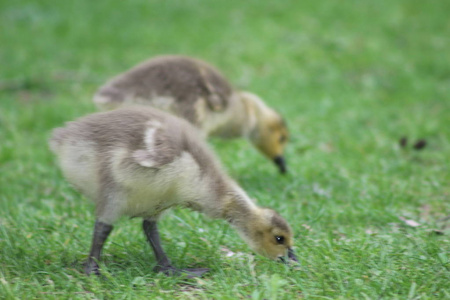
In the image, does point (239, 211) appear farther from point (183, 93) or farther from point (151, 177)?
point (183, 93)

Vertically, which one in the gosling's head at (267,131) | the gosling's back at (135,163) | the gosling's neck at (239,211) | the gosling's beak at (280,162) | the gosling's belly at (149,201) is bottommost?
the gosling's beak at (280,162)

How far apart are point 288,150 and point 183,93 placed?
→ 1803 millimetres

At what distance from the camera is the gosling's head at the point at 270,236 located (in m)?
3.61

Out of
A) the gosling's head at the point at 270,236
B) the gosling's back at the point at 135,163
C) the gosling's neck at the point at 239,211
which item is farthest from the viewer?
the gosling's neck at the point at 239,211

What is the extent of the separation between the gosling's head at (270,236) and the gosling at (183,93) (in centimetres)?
173

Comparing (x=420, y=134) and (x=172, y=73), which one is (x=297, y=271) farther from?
(x=420, y=134)

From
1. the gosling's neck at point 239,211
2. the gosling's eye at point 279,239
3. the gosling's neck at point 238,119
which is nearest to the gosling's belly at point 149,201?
the gosling's neck at point 239,211

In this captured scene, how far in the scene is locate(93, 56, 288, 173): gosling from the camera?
5134mm

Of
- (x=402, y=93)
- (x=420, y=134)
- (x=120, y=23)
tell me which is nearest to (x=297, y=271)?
(x=420, y=134)

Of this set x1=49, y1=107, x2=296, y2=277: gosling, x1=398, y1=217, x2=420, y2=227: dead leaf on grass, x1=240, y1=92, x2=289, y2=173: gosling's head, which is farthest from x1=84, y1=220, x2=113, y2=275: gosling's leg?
x1=240, y1=92, x2=289, y2=173: gosling's head

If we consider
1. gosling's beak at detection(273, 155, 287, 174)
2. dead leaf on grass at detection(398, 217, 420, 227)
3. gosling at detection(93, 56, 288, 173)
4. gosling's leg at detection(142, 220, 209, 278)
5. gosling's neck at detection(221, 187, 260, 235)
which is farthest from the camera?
gosling's beak at detection(273, 155, 287, 174)

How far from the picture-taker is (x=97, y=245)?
3445 millimetres

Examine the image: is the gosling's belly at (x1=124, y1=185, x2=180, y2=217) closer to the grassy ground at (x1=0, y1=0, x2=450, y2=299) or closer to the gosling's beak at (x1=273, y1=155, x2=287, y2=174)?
the grassy ground at (x1=0, y1=0, x2=450, y2=299)

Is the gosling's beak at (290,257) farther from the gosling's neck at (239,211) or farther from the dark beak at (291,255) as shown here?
the gosling's neck at (239,211)
